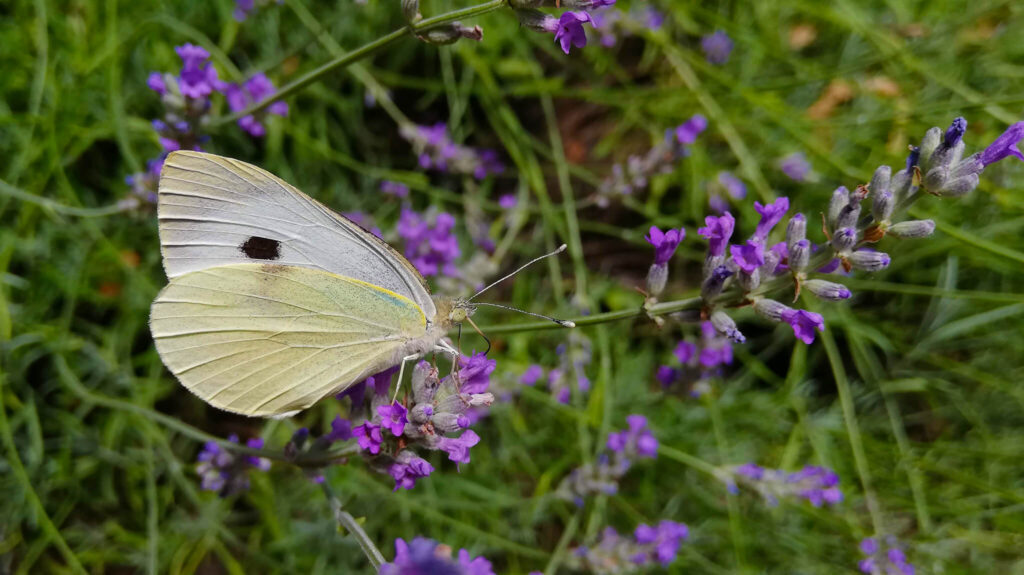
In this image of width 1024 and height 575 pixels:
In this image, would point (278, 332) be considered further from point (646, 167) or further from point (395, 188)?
point (646, 167)

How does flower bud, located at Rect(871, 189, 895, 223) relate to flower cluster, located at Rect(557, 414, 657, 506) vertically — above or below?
above

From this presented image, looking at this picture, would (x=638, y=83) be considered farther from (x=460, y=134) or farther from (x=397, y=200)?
(x=397, y=200)

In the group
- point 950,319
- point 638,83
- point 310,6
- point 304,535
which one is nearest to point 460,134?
point 310,6

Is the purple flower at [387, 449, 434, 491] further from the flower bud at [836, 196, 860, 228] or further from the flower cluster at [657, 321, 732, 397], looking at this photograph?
the flower cluster at [657, 321, 732, 397]

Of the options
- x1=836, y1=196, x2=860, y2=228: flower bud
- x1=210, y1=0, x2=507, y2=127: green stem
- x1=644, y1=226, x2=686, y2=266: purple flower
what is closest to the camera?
x1=210, y1=0, x2=507, y2=127: green stem

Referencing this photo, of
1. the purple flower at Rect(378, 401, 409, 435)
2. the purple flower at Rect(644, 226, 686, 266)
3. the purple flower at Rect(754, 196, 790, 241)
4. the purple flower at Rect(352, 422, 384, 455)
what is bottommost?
the purple flower at Rect(352, 422, 384, 455)

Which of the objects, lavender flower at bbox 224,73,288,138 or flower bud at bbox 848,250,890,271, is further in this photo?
lavender flower at bbox 224,73,288,138

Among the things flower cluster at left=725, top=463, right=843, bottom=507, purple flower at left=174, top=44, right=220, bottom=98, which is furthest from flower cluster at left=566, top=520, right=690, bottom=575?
purple flower at left=174, top=44, right=220, bottom=98
